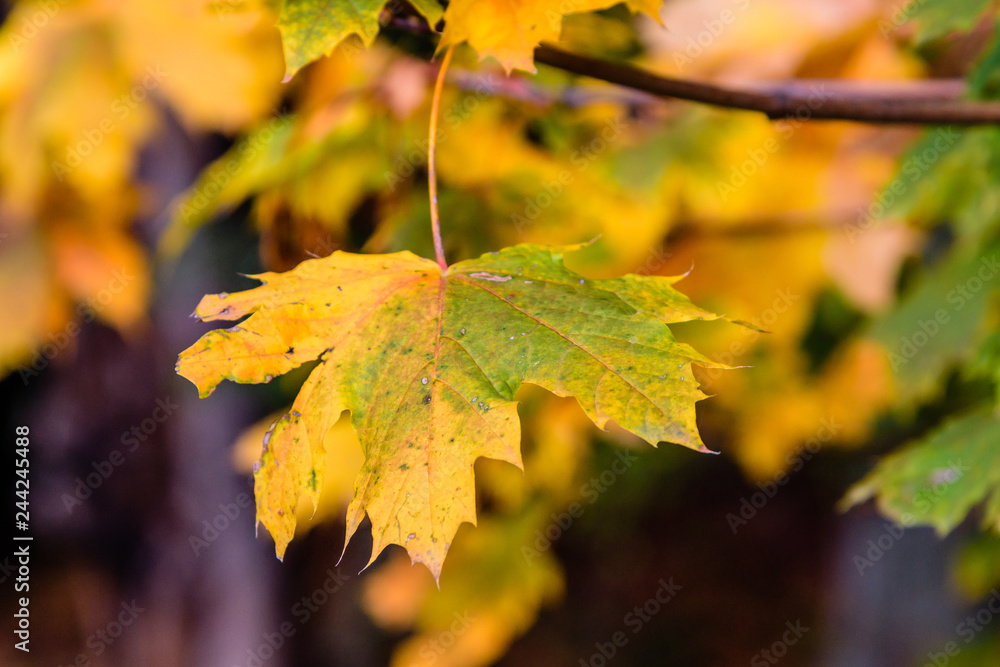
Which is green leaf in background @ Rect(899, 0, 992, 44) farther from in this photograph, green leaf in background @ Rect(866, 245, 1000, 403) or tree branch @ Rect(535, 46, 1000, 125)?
green leaf in background @ Rect(866, 245, 1000, 403)

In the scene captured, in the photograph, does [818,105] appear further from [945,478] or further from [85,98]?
[85,98]

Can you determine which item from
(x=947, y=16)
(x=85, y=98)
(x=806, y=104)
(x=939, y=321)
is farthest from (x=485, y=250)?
(x=85, y=98)

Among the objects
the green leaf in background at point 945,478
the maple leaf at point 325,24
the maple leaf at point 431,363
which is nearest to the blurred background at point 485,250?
the green leaf in background at point 945,478

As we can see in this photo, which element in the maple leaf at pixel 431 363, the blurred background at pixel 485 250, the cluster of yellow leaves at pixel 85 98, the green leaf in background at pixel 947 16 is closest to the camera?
the maple leaf at pixel 431 363

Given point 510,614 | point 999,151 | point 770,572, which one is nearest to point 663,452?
point 510,614

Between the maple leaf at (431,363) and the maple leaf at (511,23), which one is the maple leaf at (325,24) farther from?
the maple leaf at (431,363)

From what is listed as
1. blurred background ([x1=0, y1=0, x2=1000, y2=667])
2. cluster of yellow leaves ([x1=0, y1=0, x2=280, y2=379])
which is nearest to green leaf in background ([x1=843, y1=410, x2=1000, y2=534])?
blurred background ([x1=0, y1=0, x2=1000, y2=667])

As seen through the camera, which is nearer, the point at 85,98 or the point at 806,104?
the point at 806,104
